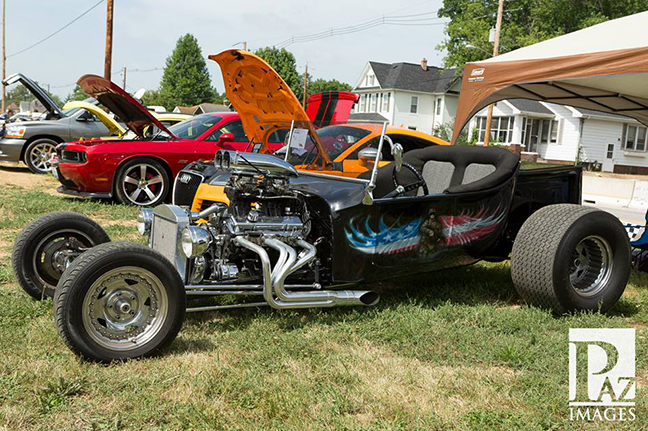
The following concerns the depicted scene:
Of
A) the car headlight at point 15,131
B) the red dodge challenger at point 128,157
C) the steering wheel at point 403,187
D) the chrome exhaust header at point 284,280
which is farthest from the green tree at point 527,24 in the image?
the chrome exhaust header at point 284,280

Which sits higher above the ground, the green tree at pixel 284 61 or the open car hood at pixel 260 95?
the green tree at pixel 284 61

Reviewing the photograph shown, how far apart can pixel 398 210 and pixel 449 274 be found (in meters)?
1.66

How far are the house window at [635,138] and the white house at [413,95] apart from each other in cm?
1441

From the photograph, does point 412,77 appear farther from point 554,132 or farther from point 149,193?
point 149,193

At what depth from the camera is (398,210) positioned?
4.42m

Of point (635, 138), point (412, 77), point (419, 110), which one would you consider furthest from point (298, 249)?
point (412, 77)

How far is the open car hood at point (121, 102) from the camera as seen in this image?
29.1 feet

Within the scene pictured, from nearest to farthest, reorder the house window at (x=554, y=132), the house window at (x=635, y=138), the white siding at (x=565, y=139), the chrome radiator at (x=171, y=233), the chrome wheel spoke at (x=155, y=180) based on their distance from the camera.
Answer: the chrome radiator at (x=171, y=233) → the chrome wheel spoke at (x=155, y=180) → the white siding at (x=565, y=139) → the house window at (x=635, y=138) → the house window at (x=554, y=132)

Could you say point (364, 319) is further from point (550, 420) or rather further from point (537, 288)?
point (550, 420)

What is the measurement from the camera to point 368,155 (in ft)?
14.1

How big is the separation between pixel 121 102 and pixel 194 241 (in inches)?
248

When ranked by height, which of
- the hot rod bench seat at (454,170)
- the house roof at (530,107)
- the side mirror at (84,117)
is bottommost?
the hot rod bench seat at (454,170)

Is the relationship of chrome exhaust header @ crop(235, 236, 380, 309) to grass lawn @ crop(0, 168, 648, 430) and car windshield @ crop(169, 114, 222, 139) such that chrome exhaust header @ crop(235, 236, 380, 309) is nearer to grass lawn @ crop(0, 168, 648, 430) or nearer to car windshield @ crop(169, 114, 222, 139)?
grass lawn @ crop(0, 168, 648, 430)

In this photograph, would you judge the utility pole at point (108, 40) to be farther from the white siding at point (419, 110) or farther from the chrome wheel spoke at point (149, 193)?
the white siding at point (419, 110)
